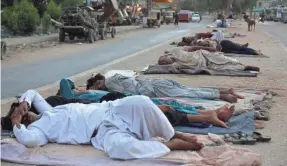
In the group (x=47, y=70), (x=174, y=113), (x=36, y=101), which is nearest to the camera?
(x=36, y=101)

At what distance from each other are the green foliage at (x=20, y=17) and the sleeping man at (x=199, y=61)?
1699 cm

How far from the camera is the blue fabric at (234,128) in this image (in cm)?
634

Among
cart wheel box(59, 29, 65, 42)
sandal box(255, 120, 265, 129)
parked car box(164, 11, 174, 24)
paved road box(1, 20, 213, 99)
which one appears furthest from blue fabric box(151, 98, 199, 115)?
parked car box(164, 11, 174, 24)

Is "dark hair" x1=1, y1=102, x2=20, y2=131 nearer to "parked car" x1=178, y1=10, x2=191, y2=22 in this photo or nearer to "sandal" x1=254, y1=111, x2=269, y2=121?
"sandal" x1=254, y1=111, x2=269, y2=121

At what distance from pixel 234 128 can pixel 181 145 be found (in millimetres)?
1302

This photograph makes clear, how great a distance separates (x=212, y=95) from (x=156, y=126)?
3.09 metres

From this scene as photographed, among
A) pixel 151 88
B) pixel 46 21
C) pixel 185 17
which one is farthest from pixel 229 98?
pixel 185 17

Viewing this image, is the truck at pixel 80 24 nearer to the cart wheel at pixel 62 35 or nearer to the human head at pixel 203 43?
the cart wheel at pixel 62 35

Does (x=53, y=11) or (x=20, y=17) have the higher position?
(x=53, y=11)

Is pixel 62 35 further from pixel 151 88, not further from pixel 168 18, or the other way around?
pixel 168 18

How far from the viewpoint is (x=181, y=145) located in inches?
215

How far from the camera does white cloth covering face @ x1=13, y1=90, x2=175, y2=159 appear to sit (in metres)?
5.21

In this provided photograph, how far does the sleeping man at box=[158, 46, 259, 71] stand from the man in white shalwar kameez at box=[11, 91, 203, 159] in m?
6.83

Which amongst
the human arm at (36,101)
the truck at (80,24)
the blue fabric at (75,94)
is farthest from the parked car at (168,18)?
the human arm at (36,101)
